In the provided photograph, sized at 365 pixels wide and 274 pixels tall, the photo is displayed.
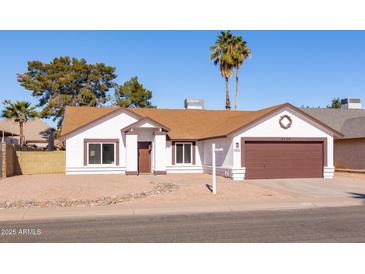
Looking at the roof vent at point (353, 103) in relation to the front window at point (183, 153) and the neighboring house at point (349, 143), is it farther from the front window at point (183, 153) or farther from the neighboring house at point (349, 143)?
the front window at point (183, 153)

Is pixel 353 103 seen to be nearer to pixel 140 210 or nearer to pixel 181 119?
pixel 181 119

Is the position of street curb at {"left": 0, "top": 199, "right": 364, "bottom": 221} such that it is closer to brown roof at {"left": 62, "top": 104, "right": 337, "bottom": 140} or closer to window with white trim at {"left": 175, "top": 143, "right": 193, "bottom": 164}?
brown roof at {"left": 62, "top": 104, "right": 337, "bottom": 140}

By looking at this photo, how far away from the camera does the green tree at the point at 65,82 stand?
4925 cm

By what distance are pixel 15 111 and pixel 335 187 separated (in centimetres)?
3707

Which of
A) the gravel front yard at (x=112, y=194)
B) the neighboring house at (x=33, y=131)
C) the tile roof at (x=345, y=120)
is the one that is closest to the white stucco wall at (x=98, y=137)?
the gravel front yard at (x=112, y=194)

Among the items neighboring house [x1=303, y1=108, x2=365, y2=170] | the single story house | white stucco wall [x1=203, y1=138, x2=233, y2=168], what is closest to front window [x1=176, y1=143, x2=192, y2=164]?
the single story house

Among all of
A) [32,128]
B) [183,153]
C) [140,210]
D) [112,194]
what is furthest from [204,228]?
[32,128]

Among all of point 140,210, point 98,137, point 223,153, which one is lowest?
point 140,210

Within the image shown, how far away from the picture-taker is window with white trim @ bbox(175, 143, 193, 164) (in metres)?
29.5

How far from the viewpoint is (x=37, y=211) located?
12.8 m

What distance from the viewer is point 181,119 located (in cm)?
3297

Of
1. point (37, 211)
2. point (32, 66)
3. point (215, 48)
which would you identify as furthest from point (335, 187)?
point (32, 66)

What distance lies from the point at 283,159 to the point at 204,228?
16424 millimetres

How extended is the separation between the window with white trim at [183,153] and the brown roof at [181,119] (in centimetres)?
74
